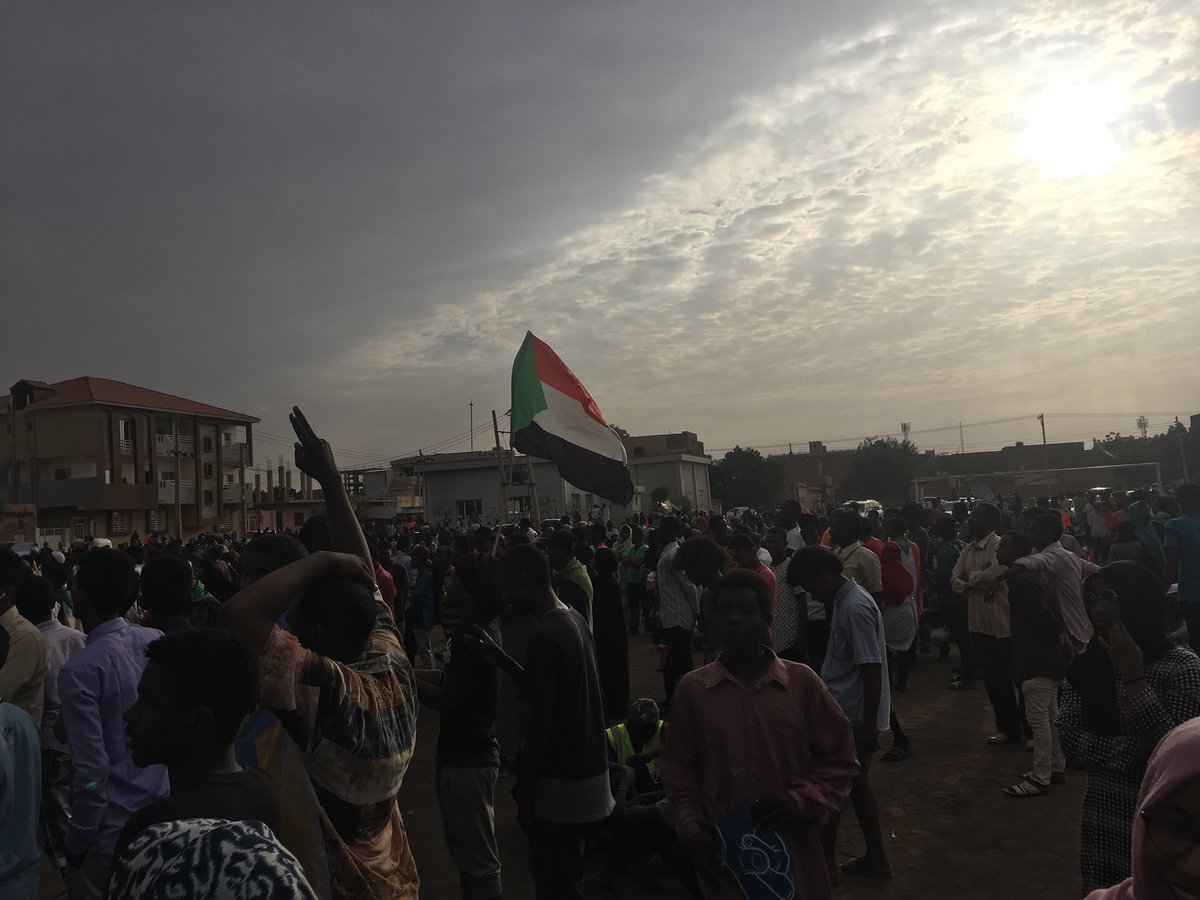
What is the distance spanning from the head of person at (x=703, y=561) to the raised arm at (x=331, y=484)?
3886 mm

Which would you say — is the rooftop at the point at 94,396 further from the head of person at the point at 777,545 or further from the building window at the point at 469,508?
the head of person at the point at 777,545

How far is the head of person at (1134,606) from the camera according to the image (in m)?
3.20

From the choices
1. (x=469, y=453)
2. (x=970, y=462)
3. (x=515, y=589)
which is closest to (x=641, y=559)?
(x=515, y=589)

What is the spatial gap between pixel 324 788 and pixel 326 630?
414 millimetres

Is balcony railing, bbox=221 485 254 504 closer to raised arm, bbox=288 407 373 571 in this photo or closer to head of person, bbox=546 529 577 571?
head of person, bbox=546 529 577 571

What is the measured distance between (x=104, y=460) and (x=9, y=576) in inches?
1858

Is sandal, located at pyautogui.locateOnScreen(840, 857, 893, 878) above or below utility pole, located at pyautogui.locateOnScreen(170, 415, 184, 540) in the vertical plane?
below

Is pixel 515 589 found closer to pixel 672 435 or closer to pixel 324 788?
pixel 324 788

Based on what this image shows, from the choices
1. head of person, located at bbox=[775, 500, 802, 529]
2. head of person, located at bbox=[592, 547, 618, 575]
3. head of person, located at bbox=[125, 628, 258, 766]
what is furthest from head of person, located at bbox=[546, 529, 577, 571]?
head of person, located at bbox=[125, 628, 258, 766]

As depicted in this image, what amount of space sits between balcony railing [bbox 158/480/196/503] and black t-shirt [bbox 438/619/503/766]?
4922cm

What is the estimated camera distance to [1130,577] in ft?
10.7

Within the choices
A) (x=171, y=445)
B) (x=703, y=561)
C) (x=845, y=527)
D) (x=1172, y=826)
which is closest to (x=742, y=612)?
(x=1172, y=826)

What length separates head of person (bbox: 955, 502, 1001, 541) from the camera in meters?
8.03

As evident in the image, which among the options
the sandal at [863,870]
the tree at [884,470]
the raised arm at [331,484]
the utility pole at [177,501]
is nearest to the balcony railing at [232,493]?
the utility pole at [177,501]
